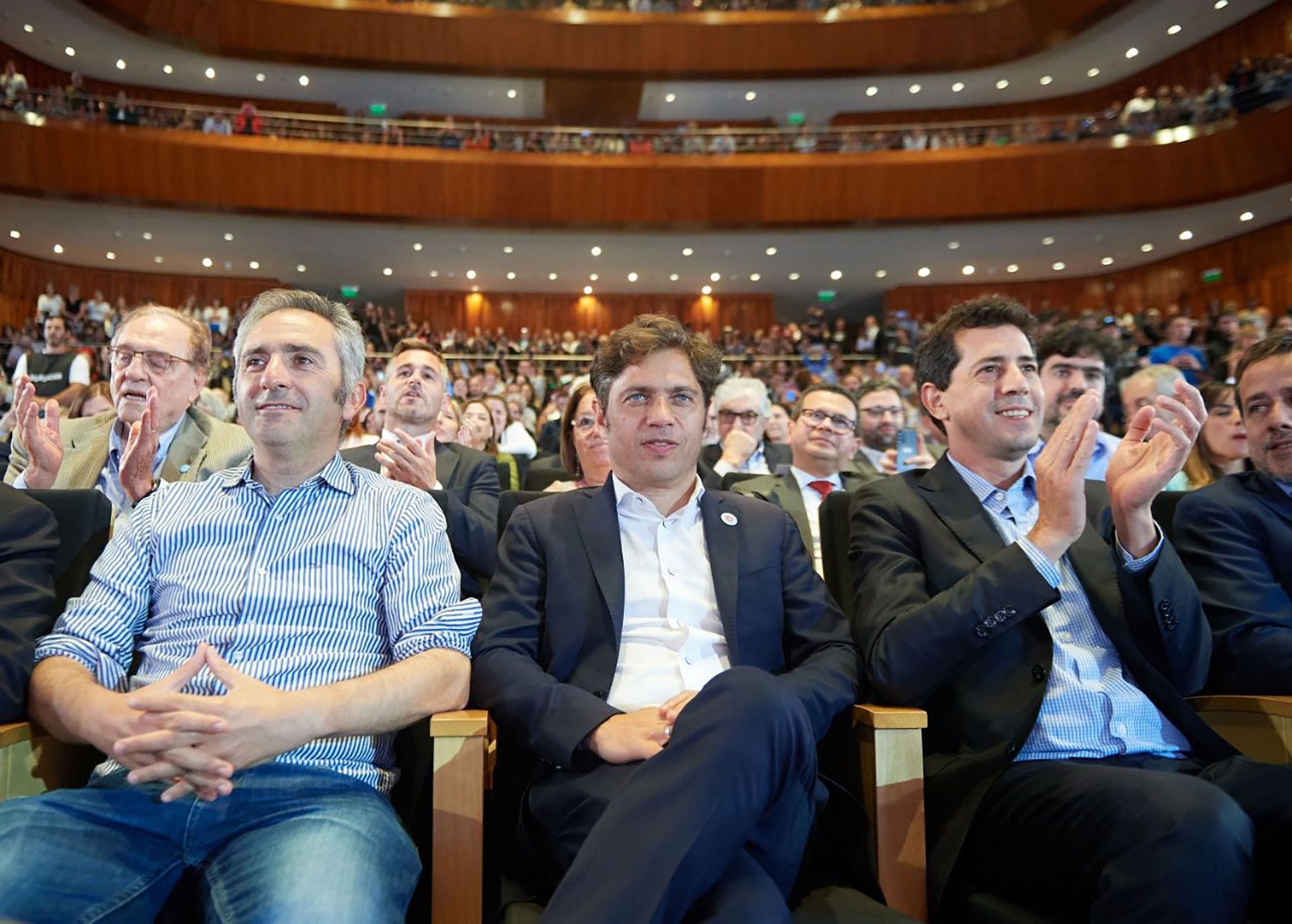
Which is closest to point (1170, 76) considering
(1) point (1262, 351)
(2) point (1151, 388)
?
(2) point (1151, 388)

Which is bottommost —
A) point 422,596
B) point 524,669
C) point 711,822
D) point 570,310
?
point 711,822

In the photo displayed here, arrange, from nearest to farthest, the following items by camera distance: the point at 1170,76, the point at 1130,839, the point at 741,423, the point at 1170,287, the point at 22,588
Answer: the point at 1130,839 → the point at 22,588 → the point at 741,423 → the point at 1170,76 → the point at 1170,287

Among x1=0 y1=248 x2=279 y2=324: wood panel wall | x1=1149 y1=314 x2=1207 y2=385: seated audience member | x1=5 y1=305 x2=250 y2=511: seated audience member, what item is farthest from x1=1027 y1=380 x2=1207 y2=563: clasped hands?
x1=0 y1=248 x2=279 y2=324: wood panel wall

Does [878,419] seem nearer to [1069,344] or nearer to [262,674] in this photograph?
[1069,344]

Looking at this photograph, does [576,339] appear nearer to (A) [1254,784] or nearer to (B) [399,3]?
(B) [399,3]

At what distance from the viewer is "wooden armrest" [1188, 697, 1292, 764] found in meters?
1.46

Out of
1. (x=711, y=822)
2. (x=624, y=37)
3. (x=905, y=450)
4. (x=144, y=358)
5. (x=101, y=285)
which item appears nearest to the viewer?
(x=711, y=822)

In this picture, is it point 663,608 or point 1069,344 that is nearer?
point 663,608

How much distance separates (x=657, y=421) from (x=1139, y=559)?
0.81m

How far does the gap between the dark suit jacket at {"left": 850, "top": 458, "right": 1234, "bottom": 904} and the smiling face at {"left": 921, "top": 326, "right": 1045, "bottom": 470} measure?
145 millimetres

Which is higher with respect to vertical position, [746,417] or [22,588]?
[746,417]

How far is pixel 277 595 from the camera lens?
1.41m

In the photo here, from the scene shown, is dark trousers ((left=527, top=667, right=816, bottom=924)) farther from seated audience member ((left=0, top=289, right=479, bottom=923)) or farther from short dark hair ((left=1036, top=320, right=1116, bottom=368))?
short dark hair ((left=1036, top=320, right=1116, bottom=368))

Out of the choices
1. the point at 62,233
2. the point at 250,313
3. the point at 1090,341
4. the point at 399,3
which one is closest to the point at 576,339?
the point at 399,3
